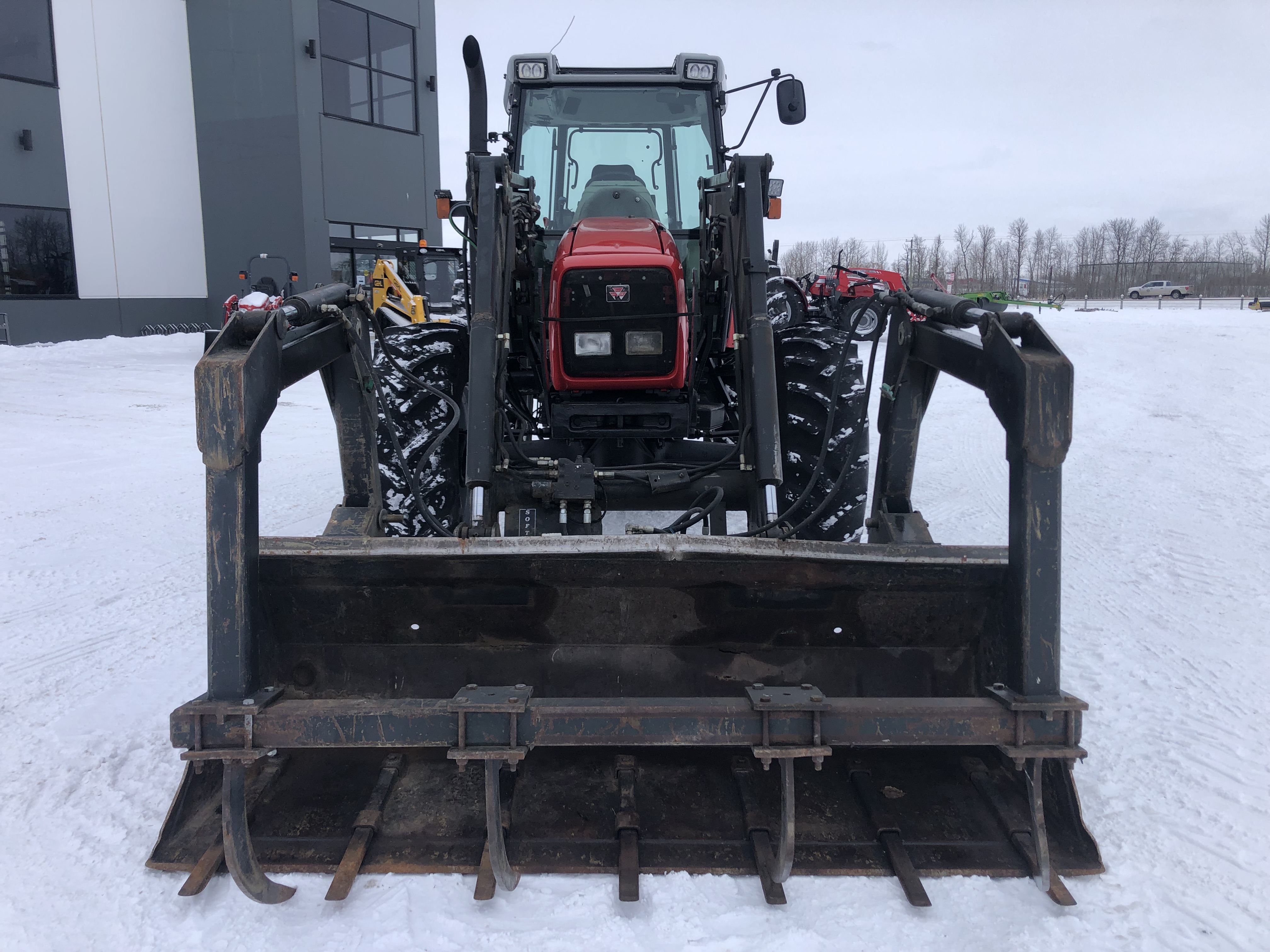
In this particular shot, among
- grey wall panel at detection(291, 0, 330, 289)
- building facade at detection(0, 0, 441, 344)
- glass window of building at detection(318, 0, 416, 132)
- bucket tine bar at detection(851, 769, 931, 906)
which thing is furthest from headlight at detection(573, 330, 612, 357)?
glass window of building at detection(318, 0, 416, 132)

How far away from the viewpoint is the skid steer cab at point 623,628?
222 centimetres

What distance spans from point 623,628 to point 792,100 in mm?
2632

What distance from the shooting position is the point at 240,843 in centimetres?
217

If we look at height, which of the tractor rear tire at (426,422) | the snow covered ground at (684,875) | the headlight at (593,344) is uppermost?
the headlight at (593,344)

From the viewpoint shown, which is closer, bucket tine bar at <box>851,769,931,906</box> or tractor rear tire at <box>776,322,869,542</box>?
bucket tine bar at <box>851,769,931,906</box>

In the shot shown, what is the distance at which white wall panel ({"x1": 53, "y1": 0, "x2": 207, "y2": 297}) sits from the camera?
695 inches

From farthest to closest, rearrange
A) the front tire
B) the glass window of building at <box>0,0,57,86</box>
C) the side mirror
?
the glass window of building at <box>0,0,57,86</box> < the front tire < the side mirror

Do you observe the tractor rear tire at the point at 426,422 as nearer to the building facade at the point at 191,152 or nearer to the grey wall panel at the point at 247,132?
the building facade at the point at 191,152

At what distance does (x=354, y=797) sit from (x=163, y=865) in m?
0.50

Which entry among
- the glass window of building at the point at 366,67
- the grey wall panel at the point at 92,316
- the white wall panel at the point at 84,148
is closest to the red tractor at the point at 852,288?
the glass window of building at the point at 366,67

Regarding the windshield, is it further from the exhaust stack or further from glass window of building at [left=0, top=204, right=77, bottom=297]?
glass window of building at [left=0, top=204, right=77, bottom=297]

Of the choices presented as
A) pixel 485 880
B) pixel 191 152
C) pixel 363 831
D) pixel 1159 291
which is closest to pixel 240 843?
pixel 363 831

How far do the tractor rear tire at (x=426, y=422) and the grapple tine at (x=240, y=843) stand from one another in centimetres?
206

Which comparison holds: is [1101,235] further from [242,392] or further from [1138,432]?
[242,392]
